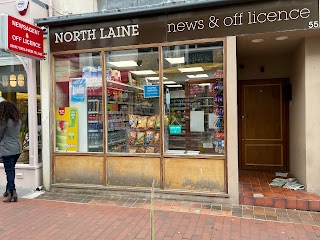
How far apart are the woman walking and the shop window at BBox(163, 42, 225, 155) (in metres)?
2.89

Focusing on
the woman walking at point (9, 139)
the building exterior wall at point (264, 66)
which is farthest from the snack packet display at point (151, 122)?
the building exterior wall at point (264, 66)

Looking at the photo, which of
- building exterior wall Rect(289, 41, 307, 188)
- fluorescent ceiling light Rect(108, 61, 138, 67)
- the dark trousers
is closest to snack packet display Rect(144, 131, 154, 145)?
fluorescent ceiling light Rect(108, 61, 138, 67)

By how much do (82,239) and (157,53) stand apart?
3591mm

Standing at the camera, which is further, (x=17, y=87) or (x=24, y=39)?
(x=17, y=87)

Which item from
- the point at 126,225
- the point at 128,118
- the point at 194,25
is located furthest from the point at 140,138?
the point at 194,25

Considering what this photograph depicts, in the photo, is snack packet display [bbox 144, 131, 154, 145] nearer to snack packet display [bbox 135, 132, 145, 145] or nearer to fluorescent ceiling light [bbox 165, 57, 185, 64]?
snack packet display [bbox 135, 132, 145, 145]

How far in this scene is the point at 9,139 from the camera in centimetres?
574

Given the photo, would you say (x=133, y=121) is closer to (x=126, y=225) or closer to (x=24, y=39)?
(x=126, y=225)

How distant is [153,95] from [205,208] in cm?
239

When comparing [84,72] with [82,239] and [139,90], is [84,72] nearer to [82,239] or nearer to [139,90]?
[139,90]

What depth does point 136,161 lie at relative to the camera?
6.05 m

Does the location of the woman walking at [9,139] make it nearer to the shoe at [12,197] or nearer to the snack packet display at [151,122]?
the shoe at [12,197]

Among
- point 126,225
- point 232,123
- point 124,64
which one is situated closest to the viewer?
point 126,225

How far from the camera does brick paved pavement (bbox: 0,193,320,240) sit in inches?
166
